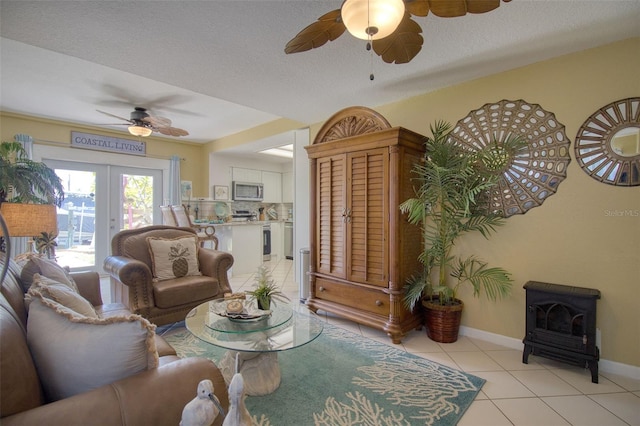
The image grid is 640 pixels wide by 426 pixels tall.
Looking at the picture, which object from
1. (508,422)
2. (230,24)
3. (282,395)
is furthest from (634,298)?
(230,24)

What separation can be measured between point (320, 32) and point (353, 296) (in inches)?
91.5

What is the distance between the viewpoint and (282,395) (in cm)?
186

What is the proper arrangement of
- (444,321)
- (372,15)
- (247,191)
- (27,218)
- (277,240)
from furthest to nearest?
(277,240) → (247,191) → (444,321) → (27,218) → (372,15)

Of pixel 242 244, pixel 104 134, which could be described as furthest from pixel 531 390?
pixel 104 134

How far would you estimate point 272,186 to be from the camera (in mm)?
7398

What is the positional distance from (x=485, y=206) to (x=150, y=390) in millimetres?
2786

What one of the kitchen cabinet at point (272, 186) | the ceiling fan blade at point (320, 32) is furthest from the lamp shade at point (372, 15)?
the kitchen cabinet at point (272, 186)

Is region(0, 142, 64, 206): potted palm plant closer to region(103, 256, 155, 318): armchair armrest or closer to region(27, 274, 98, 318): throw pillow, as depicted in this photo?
region(103, 256, 155, 318): armchair armrest

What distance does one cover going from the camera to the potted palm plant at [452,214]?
8.29 ft

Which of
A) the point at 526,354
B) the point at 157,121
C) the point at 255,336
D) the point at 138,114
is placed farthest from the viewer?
the point at 138,114

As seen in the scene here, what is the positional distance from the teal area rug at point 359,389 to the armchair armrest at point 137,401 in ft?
2.70

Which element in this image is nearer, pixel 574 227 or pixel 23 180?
pixel 574 227

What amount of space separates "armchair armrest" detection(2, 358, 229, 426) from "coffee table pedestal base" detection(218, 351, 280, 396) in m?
0.84

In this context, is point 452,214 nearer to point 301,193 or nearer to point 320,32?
point 320,32
